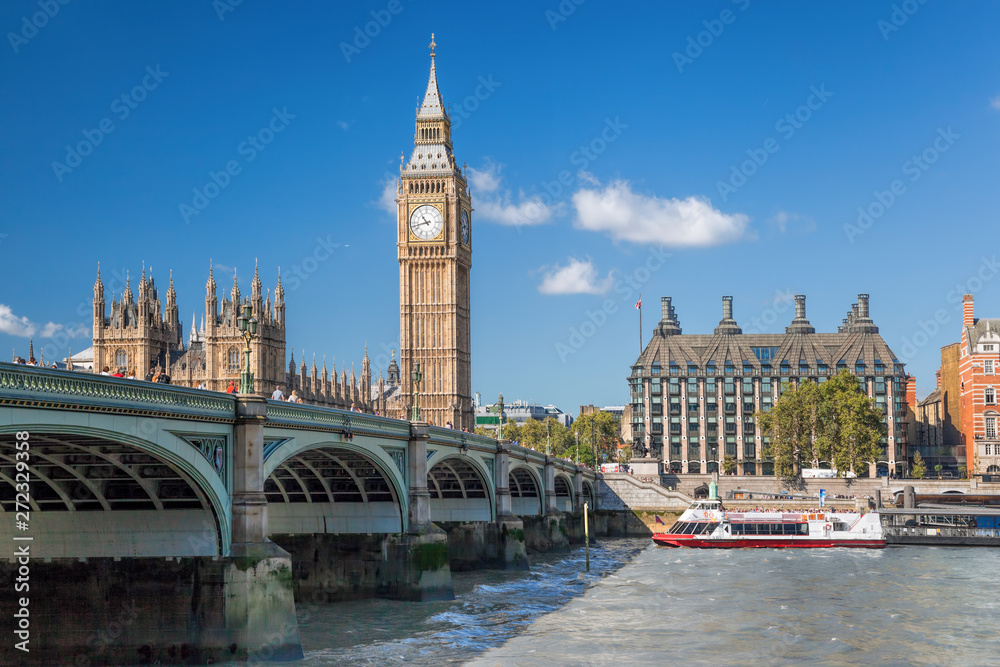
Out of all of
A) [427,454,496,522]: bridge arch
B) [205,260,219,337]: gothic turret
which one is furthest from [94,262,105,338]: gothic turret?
[427,454,496,522]: bridge arch

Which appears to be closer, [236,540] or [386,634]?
Result: [236,540]

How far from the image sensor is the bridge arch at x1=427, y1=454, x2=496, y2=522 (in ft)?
219

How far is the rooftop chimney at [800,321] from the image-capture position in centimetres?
17350

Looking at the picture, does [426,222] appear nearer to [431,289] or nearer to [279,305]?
[431,289]

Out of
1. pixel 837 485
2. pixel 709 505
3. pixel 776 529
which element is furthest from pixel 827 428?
pixel 776 529

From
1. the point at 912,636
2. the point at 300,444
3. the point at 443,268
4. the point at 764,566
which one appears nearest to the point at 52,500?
the point at 300,444

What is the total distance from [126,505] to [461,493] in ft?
121

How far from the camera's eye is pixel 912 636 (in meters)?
44.0

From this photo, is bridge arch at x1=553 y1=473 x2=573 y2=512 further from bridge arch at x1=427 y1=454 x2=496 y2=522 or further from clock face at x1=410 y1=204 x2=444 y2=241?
clock face at x1=410 y1=204 x2=444 y2=241

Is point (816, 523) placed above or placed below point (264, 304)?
below

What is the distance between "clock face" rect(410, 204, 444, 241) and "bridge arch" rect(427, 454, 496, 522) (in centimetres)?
8340

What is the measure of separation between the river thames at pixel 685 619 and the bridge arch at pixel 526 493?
12.1 metres

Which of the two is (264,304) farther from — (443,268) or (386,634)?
(386,634)

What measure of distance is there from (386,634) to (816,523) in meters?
57.7
